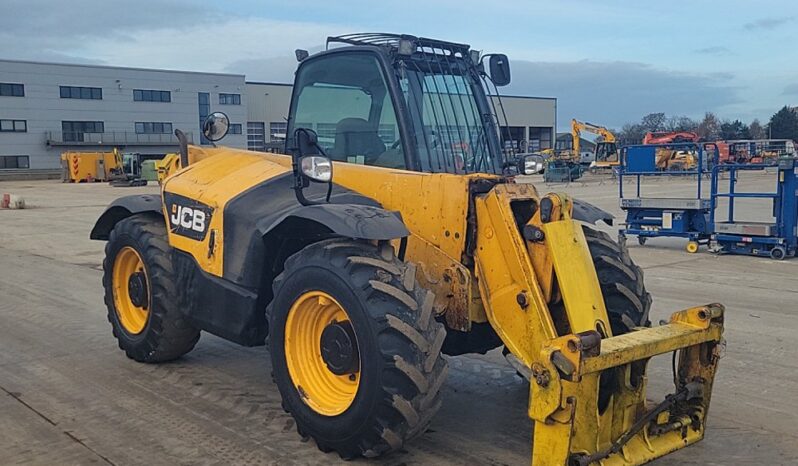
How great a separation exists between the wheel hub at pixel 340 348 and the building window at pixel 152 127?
211ft

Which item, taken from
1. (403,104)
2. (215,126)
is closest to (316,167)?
(403,104)

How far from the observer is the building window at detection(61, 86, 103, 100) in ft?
202

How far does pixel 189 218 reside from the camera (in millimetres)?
5875

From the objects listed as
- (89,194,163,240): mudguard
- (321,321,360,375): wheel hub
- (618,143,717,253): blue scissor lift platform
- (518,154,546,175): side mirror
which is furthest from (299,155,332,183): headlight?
(618,143,717,253): blue scissor lift platform

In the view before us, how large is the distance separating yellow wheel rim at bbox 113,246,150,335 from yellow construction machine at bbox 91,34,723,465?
16.4 inches

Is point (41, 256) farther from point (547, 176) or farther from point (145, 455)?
point (547, 176)

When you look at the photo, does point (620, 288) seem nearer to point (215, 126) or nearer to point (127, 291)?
point (215, 126)

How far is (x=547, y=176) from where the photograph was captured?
43.5m

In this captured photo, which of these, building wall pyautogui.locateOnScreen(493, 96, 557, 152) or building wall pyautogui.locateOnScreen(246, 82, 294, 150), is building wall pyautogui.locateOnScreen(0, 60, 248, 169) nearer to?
building wall pyautogui.locateOnScreen(246, 82, 294, 150)

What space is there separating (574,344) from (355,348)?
4.26ft

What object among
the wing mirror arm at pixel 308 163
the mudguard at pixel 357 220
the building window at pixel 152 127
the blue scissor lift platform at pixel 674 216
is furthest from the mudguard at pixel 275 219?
the building window at pixel 152 127

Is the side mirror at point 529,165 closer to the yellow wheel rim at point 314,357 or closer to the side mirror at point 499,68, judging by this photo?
the side mirror at point 499,68

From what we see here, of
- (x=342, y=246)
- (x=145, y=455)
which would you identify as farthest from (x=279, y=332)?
(x=145, y=455)

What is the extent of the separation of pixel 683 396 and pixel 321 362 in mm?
2022
